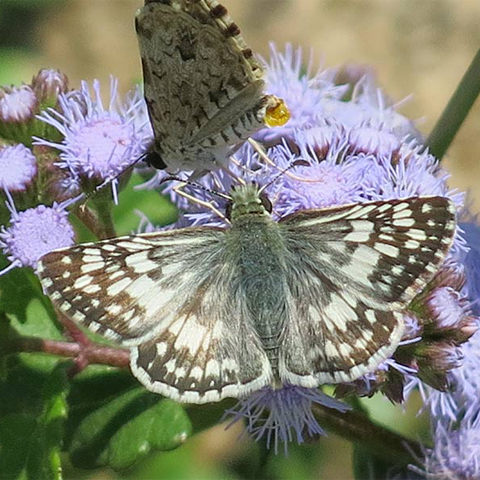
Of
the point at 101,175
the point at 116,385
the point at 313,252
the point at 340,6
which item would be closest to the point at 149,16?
the point at 101,175

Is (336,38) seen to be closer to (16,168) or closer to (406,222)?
(16,168)

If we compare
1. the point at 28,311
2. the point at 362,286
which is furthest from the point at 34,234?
the point at 362,286

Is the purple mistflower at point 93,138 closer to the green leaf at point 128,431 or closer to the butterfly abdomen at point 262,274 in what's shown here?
the butterfly abdomen at point 262,274

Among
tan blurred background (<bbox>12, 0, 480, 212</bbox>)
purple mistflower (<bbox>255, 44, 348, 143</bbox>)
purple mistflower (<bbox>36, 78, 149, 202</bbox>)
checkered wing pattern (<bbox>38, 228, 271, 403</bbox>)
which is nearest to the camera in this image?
checkered wing pattern (<bbox>38, 228, 271, 403</bbox>)

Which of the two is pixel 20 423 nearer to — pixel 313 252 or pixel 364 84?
pixel 313 252

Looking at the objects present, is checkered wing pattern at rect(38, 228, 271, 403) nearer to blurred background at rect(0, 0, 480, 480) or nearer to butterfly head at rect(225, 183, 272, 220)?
butterfly head at rect(225, 183, 272, 220)

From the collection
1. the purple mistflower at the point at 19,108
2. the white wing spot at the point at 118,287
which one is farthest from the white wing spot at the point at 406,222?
the purple mistflower at the point at 19,108

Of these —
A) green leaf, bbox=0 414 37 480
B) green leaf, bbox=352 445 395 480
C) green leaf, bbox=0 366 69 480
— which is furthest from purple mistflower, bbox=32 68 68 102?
green leaf, bbox=352 445 395 480
